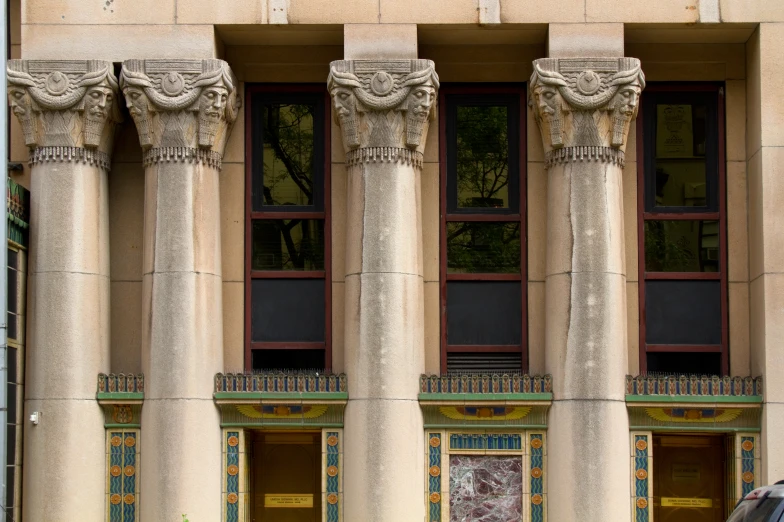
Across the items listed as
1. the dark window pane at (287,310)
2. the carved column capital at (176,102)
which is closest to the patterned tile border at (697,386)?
the dark window pane at (287,310)

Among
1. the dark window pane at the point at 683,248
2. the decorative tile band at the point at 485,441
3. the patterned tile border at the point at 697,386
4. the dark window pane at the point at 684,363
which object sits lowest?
the decorative tile band at the point at 485,441

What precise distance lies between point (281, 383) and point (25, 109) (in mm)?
6738

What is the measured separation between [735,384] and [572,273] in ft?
11.6

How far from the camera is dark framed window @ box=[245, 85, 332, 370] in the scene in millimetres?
26172

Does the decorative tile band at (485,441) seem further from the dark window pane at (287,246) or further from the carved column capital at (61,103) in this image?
the carved column capital at (61,103)

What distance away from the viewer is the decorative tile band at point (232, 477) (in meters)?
25.2

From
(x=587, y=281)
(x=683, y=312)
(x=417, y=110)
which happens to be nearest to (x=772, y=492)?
(x=587, y=281)

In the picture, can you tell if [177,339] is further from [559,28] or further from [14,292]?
[559,28]

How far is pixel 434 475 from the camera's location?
25.3 meters

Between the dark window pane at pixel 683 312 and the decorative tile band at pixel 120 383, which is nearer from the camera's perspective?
the decorative tile band at pixel 120 383

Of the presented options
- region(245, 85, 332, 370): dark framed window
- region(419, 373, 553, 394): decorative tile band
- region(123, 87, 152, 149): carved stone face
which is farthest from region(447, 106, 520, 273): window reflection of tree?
region(123, 87, 152, 149): carved stone face

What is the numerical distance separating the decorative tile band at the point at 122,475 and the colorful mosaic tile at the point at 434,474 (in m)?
5.25

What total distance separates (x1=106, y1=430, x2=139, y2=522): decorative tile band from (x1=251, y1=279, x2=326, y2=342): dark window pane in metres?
3.01

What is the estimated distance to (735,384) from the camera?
82.2ft
